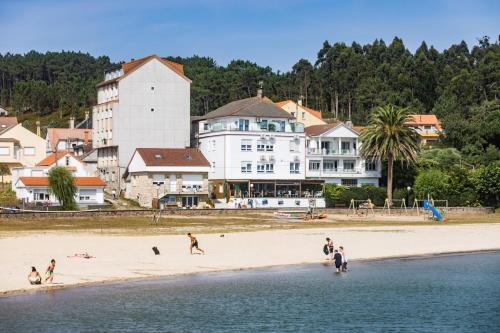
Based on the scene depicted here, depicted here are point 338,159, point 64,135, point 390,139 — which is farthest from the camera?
point 64,135

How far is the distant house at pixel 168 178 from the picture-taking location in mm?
114125

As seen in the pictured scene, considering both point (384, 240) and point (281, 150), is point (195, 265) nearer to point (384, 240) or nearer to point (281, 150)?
point (384, 240)

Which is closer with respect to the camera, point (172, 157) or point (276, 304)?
point (276, 304)

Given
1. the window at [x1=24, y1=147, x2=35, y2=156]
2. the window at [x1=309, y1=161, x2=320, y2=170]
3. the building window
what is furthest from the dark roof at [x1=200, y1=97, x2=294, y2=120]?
the window at [x1=24, y1=147, x2=35, y2=156]

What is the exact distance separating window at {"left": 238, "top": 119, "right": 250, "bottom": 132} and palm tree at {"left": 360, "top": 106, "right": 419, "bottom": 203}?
17.1 meters

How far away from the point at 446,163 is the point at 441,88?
7021cm

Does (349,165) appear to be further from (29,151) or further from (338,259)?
(338,259)

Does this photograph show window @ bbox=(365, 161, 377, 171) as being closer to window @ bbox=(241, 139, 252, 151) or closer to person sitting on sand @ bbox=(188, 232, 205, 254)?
window @ bbox=(241, 139, 252, 151)

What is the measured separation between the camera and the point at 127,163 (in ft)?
405

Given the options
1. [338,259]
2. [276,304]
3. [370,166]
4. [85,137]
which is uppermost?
[85,137]

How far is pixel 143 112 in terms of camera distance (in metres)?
125

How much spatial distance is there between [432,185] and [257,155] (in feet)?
80.4

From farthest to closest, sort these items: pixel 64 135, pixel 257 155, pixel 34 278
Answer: pixel 64 135, pixel 257 155, pixel 34 278

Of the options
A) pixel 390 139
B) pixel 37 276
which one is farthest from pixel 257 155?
pixel 37 276
